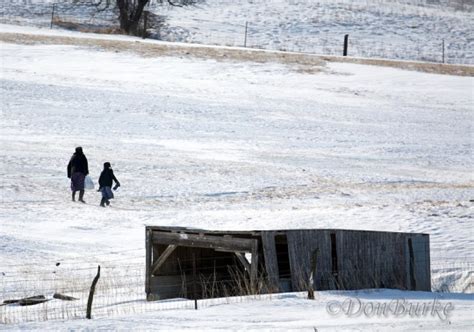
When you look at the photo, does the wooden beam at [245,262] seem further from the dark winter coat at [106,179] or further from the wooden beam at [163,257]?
the dark winter coat at [106,179]

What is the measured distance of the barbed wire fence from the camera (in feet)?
45.1

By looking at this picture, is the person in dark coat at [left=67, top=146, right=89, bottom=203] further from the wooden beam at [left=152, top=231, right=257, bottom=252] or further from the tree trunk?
the tree trunk

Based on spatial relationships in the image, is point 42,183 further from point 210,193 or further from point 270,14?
point 270,14

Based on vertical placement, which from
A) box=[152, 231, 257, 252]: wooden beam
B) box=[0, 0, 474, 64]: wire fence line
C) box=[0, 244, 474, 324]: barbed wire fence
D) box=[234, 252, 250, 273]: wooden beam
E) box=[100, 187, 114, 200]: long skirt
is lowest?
box=[100, 187, 114, 200]: long skirt

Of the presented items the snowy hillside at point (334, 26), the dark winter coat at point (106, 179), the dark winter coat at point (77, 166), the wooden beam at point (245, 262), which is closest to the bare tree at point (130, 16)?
the snowy hillside at point (334, 26)

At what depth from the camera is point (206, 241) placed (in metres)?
15.8

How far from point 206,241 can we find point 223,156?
16.2 m

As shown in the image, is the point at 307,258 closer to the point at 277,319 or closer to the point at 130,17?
the point at 277,319

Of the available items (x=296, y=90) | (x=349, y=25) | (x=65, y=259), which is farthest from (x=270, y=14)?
(x=65, y=259)

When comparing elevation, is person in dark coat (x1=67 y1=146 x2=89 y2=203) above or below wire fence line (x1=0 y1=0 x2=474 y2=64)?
below

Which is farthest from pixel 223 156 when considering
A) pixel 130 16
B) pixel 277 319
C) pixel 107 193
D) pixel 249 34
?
pixel 249 34

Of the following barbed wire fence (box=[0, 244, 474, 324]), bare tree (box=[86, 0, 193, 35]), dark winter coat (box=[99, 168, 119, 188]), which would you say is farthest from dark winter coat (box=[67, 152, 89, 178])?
bare tree (box=[86, 0, 193, 35])

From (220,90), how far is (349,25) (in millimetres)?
25881

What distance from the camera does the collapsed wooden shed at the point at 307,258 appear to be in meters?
15.1
